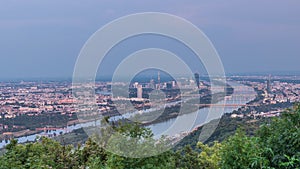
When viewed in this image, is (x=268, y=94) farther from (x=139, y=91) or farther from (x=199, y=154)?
(x=139, y=91)

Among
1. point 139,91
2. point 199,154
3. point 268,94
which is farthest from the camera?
point 268,94

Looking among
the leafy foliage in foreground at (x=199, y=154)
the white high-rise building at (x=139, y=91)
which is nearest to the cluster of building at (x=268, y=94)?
the leafy foliage in foreground at (x=199, y=154)

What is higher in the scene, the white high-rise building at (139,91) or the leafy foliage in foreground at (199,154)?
the white high-rise building at (139,91)

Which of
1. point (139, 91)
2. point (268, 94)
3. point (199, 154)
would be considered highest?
point (139, 91)

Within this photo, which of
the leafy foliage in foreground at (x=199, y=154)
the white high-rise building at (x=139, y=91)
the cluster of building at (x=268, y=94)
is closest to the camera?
the leafy foliage in foreground at (x=199, y=154)

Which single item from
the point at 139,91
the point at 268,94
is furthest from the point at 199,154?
the point at 268,94

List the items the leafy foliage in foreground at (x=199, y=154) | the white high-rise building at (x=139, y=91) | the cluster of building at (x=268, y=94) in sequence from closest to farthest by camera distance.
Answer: the leafy foliage in foreground at (x=199, y=154) → the white high-rise building at (x=139, y=91) → the cluster of building at (x=268, y=94)

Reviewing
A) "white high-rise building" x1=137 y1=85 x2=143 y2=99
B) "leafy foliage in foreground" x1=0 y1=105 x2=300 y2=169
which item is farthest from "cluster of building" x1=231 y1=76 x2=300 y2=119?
"white high-rise building" x1=137 y1=85 x2=143 y2=99

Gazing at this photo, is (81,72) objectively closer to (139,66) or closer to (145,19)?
(139,66)

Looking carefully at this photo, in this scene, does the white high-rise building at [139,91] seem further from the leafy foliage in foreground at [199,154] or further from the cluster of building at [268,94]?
the cluster of building at [268,94]
